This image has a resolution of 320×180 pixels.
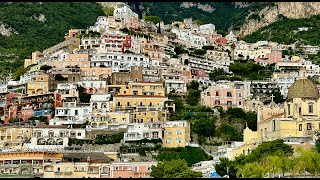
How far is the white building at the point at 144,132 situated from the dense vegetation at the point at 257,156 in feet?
50.0

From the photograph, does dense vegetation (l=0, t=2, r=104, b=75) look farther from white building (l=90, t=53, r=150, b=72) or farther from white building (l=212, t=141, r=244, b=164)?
white building (l=212, t=141, r=244, b=164)

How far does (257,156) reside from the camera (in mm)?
84312

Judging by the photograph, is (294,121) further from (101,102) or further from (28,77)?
(28,77)

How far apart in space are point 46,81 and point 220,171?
3832 cm

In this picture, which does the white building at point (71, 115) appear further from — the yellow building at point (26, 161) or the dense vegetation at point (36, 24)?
the dense vegetation at point (36, 24)

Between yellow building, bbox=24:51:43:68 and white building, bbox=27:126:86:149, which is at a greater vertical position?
yellow building, bbox=24:51:43:68

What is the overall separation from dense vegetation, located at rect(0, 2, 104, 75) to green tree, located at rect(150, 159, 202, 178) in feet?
184

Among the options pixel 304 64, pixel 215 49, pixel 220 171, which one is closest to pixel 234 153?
pixel 220 171

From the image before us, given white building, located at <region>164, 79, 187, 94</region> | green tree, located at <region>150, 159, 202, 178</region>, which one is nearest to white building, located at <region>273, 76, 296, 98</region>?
white building, located at <region>164, 79, 187, 94</region>

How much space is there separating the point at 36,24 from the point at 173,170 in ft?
270

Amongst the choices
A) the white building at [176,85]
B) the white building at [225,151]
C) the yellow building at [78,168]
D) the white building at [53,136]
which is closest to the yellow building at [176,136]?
the white building at [225,151]

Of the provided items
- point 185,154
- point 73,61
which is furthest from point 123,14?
point 185,154

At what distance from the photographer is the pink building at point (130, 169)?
92.9m

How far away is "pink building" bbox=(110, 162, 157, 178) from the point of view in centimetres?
9294
